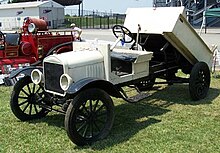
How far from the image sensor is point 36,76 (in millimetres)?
5641

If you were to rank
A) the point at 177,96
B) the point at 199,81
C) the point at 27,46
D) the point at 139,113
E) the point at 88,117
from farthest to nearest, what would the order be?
the point at 27,46 → the point at 177,96 → the point at 199,81 → the point at 139,113 → the point at 88,117

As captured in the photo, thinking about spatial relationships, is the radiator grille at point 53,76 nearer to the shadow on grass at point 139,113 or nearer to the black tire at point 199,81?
the shadow on grass at point 139,113

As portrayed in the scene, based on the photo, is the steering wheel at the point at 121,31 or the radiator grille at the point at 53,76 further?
the steering wheel at the point at 121,31

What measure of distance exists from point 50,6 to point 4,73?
4037 centimetres

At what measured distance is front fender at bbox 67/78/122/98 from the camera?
4.74 m

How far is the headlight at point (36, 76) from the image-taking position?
5.54 metres

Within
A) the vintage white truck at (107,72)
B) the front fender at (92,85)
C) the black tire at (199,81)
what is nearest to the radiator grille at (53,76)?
the vintage white truck at (107,72)

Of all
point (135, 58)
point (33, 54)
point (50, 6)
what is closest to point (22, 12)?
point (50, 6)

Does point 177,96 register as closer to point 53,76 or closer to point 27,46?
point 53,76

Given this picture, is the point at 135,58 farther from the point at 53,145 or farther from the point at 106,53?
the point at 53,145

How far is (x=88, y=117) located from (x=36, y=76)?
48.3 inches

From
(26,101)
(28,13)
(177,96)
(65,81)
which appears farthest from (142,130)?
(28,13)

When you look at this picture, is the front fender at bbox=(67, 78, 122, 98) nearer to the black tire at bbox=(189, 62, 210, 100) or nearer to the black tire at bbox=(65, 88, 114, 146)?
the black tire at bbox=(65, 88, 114, 146)

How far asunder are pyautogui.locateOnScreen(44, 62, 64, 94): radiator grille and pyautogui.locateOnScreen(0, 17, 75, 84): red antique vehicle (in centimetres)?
445
